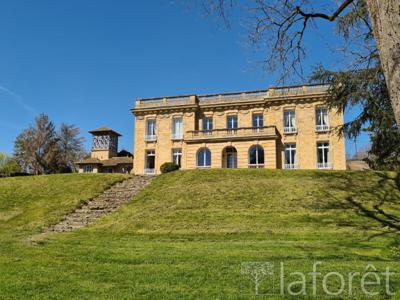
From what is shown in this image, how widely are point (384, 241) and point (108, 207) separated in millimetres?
14017

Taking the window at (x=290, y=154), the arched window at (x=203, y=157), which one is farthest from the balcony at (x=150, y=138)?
the window at (x=290, y=154)

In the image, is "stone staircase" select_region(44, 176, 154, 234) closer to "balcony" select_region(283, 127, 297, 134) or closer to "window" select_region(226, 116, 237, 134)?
"window" select_region(226, 116, 237, 134)

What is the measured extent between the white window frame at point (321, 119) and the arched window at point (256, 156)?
5.83 meters

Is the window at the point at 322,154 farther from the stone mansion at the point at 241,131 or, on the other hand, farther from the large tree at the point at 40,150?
the large tree at the point at 40,150

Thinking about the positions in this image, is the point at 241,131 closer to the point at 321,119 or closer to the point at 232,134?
the point at 232,134

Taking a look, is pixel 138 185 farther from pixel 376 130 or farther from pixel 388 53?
pixel 388 53

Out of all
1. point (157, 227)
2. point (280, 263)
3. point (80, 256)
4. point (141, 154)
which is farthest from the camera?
point (141, 154)

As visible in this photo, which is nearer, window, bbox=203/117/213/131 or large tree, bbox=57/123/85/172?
window, bbox=203/117/213/131

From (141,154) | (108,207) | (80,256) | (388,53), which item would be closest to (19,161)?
(141,154)

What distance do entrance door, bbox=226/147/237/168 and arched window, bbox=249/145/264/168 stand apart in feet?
5.60

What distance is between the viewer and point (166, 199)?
746 inches

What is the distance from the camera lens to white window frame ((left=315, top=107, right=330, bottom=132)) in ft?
102

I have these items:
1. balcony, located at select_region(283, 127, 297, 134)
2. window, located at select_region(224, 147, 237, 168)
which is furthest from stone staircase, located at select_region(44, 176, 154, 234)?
balcony, located at select_region(283, 127, 297, 134)

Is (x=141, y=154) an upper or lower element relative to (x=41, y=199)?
upper
